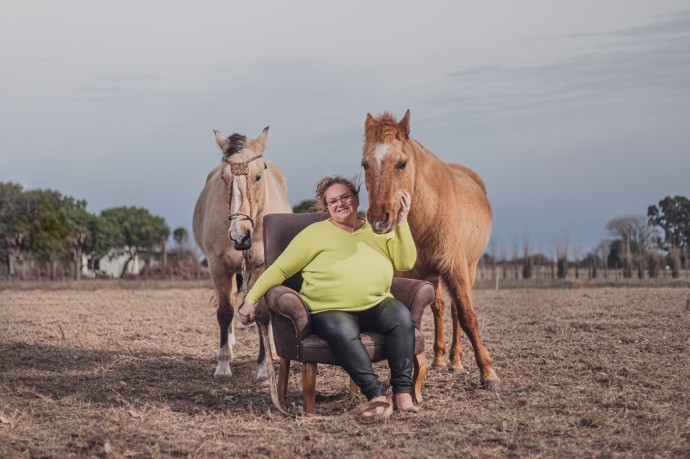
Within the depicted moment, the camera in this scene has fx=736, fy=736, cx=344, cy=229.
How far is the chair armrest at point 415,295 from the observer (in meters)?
5.37

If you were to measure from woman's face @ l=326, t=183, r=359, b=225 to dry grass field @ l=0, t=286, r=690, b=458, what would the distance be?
141 cm

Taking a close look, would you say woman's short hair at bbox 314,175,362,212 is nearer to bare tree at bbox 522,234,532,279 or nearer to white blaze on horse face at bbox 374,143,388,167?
white blaze on horse face at bbox 374,143,388,167

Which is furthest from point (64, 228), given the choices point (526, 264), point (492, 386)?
point (492, 386)

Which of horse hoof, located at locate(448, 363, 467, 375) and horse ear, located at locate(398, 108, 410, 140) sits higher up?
horse ear, located at locate(398, 108, 410, 140)

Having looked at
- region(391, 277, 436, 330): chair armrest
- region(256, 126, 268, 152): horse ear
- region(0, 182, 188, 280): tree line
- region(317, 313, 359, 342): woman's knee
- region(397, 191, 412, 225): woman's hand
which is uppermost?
region(0, 182, 188, 280): tree line

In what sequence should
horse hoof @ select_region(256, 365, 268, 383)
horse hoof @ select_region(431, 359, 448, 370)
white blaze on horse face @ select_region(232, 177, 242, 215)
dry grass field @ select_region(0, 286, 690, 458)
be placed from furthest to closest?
horse hoof @ select_region(431, 359, 448, 370)
horse hoof @ select_region(256, 365, 268, 383)
white blaze on horse face @ select_region(232, 177, 242, 215)
dry grass field @ select_region(0, 286, 690, 458)

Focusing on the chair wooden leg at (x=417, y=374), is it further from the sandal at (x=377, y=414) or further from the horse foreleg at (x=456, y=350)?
the horse foreleg at (x=456, y=350)

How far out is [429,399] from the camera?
5797mm

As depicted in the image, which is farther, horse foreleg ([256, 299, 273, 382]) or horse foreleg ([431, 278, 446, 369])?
horse foreleg ([431, 278, 446, 369])

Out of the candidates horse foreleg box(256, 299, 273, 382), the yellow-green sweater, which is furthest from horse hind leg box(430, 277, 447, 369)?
the yellow-green sweater

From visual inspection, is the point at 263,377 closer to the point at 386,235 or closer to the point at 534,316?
the point at 386,235

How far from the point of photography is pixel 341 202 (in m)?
5.18

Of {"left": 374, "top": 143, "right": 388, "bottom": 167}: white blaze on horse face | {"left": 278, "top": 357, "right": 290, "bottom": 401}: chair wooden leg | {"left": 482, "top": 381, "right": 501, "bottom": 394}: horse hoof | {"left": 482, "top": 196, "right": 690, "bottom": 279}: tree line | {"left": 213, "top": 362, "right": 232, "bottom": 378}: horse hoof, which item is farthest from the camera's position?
{"left": 482, "top": 196, "right": 690, "bottom": 279}: tree line

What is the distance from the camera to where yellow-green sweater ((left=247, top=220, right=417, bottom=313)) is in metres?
5.12
